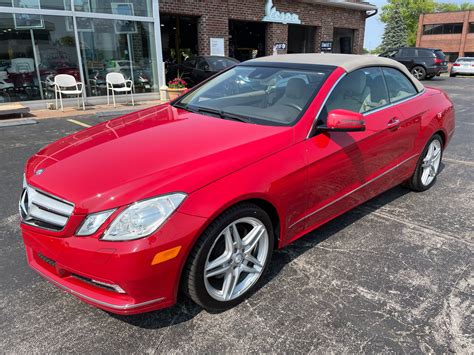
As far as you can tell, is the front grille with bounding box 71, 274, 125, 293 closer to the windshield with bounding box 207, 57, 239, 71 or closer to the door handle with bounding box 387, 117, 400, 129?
the door handle with bounding box 387, 117, 400, 129

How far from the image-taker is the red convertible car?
2.04 meters

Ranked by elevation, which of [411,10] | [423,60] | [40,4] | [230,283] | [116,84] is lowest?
[230,283]

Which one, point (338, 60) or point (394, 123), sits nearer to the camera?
point (338, 60)

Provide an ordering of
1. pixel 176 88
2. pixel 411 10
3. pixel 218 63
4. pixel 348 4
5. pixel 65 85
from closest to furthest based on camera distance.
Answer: pixel 65 85, pixel 176 88, pixel 218 63, pixel 348 4, pixel 411 10

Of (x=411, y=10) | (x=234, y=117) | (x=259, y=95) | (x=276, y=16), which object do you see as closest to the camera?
(x=234, y=117)

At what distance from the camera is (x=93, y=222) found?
2.03 metres

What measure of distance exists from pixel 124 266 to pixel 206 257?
Answer: 0.47 meters

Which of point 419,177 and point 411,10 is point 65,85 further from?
point 411,10

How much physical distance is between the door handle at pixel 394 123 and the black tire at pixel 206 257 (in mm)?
1767

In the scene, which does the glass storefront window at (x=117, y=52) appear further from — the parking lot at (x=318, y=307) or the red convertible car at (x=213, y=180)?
the red convertible car at (x=213, y=180)

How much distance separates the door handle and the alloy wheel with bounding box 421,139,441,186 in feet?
3.09

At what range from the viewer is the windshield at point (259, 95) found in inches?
118

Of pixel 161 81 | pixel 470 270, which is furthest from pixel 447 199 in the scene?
pixel 161 81

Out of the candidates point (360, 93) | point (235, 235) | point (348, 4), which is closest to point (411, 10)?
point (348, 4)
